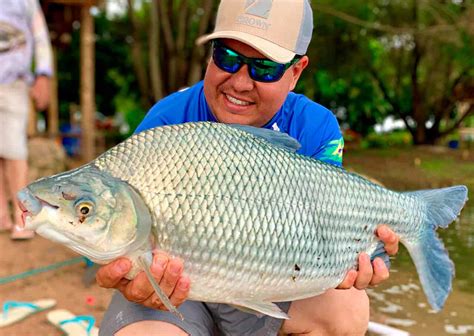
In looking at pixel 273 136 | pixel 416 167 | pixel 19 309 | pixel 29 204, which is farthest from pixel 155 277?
pixel 416 167

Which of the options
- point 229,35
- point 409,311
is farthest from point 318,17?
point 229,35

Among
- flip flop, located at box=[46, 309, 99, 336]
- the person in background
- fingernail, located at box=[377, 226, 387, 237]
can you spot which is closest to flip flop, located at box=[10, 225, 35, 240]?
the person in background

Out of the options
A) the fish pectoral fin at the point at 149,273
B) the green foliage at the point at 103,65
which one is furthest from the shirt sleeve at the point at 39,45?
the green foliage at the point at 103,65

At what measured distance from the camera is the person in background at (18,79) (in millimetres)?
4516

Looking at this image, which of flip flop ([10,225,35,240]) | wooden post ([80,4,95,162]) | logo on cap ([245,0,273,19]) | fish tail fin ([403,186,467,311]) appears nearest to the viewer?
fish tail fin ([403,186,467,311])

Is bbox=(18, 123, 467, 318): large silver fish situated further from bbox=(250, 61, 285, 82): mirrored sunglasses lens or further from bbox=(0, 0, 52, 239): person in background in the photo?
bbox=(0, 0, 52, 239): person in background

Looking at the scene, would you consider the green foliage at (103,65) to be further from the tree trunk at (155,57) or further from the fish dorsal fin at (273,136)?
the fish dorsal fin at (273,136)

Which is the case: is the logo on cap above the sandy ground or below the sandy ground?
above

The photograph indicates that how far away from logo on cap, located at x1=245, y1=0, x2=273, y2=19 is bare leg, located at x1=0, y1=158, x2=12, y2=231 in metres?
3.17

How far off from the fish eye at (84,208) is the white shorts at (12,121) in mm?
3292

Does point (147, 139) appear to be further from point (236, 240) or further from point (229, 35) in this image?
point (229, 35)

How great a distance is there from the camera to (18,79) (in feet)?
15.1

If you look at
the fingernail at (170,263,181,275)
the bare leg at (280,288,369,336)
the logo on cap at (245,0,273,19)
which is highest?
the logo on cap at (245,0,273,19)

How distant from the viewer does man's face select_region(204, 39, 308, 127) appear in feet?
7.23
